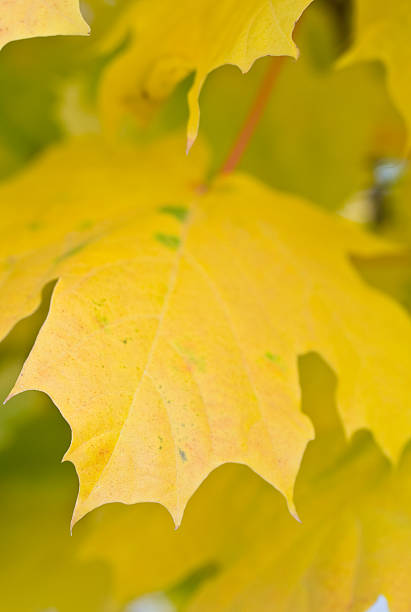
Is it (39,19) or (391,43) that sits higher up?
(39,19)

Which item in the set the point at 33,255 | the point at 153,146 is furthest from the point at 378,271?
the point at 33,255

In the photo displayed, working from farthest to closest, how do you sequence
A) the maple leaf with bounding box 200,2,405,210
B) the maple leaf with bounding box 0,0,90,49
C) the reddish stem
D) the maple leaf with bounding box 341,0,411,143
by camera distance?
the maple leaf with bounding box 200,2,405,210 < the reddish stem < the maple leaf with bounding box 341,0,411,143 < the maple leaf with bounding box 0,0,90,49

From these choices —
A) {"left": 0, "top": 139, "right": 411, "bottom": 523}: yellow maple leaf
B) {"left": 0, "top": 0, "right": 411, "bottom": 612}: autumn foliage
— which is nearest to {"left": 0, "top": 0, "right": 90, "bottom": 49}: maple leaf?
{"left": 0, "top": 0, "right": 411, "bottom": 612}: autumn foliage

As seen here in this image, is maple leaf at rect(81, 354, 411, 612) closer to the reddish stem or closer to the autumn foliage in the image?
the autumn foliage

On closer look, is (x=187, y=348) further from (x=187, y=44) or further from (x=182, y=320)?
(x=187, y=44)

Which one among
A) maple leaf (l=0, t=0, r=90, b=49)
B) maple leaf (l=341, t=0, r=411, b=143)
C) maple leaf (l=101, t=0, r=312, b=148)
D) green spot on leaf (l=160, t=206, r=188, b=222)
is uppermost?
maple leaf (l=0, t=0, r=90, b=49)

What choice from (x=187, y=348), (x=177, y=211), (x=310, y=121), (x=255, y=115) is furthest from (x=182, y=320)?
(x=310, y=121)
